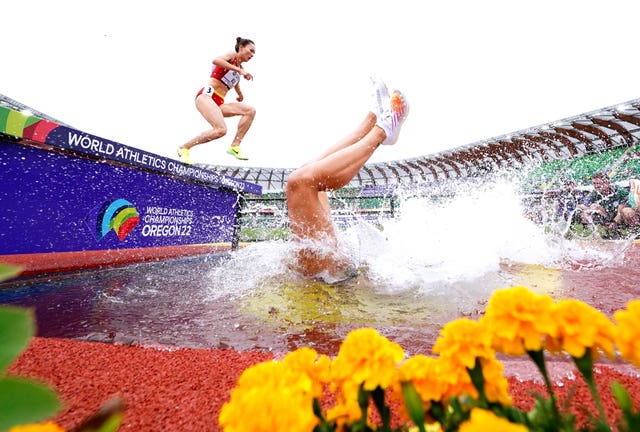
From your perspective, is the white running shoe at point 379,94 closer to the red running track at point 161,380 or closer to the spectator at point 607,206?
the red running track at point 161,380

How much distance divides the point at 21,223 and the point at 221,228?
3.72 meters

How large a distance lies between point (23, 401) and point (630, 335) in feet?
2.31

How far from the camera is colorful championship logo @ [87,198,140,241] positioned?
150 inches

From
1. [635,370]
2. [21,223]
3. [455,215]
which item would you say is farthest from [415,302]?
[21,223]

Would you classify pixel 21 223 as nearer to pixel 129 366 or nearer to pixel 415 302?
pixel 129 366

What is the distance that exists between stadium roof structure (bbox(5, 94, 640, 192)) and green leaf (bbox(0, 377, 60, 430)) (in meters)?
20.6

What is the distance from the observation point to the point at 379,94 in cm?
240

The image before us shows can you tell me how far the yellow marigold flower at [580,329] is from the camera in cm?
50

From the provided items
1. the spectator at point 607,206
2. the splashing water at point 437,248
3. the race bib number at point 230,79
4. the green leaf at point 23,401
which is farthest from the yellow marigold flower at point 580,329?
the spectator at point 607,206

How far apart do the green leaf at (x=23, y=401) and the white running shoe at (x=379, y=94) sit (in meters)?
2.37

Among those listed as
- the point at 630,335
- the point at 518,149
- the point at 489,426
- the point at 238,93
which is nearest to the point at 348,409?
the point at 489,426

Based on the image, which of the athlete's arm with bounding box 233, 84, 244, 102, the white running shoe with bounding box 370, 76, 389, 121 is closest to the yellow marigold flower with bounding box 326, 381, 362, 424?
the white running shoe with bounding box 370, 76, 389, 121

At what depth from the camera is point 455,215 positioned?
3.66 metres

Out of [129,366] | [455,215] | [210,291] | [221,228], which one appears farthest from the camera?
[221,228]
